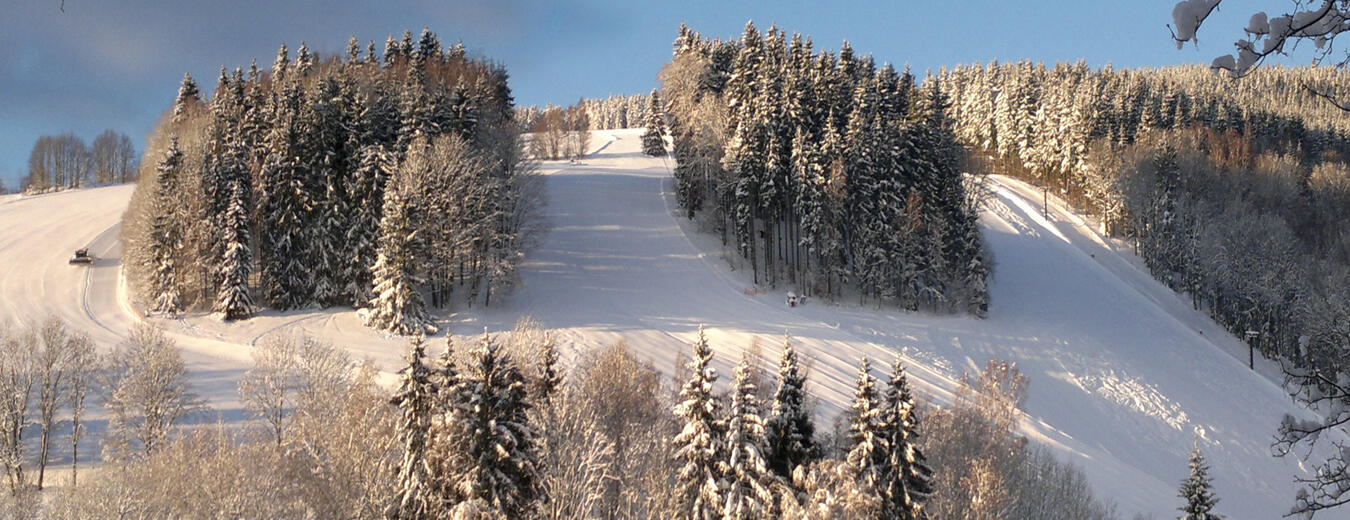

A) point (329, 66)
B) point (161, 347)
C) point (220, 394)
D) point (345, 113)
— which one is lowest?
point (220, 394)

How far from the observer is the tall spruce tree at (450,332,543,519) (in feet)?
65.1

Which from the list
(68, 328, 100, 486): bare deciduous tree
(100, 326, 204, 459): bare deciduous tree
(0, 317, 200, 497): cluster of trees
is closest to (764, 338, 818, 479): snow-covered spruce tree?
(0, 317, 200, 497): cluster of trees

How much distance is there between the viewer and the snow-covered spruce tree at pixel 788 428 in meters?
23.2

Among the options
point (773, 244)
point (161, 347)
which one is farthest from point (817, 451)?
point (773, 244)

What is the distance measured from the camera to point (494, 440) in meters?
20.1

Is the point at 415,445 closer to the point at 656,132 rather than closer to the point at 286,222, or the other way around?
the point at 286,222

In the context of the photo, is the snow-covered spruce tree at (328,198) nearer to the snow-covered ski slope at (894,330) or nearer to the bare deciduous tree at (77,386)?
the snow-covered ski slope at (894,330)

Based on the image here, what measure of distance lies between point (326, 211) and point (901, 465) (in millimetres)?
37103

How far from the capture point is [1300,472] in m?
38.7

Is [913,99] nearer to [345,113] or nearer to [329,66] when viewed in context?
[345,113]

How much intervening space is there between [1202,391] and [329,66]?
6100cm

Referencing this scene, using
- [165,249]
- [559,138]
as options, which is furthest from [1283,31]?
[559,138]

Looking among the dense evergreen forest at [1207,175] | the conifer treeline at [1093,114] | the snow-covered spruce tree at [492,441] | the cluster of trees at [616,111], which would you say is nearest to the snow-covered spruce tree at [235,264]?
the snow-covered spruce tree at [492,441]

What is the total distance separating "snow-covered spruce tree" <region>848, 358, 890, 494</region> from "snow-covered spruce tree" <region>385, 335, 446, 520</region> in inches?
440
